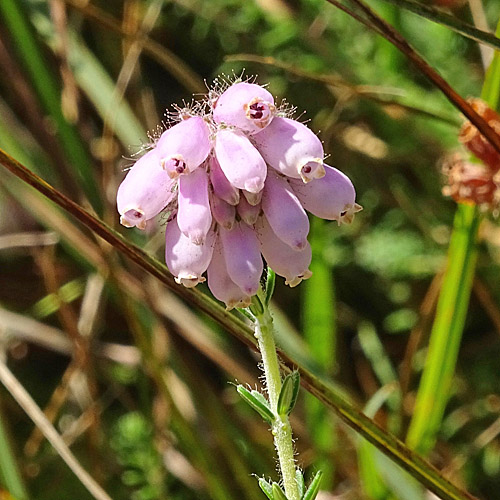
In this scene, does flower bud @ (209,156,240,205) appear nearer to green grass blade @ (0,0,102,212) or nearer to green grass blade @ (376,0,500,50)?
green grass blade @ (376,0,500,50)

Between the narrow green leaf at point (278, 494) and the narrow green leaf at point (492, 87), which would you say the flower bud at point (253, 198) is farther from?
the narrow green leaf at point (492, 87)

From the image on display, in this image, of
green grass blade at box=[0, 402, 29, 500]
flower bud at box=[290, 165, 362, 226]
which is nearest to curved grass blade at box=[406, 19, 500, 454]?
flower bud at box=[290, 165, 362, 226]

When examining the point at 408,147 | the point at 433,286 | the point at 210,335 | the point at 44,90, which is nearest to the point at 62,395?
the point at 210,335

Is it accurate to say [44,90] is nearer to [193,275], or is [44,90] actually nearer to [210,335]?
[210,335]

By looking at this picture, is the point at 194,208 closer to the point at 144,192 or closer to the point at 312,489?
the point at 144,192

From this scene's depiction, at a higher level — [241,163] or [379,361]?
[379,361]

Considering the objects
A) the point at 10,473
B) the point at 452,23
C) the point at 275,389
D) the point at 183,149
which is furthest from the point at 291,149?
the point at 10,473

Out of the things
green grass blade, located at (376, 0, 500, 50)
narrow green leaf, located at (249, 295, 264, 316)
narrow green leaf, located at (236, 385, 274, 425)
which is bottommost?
narrow green leaf, located at (236, 385, 274, 425)
